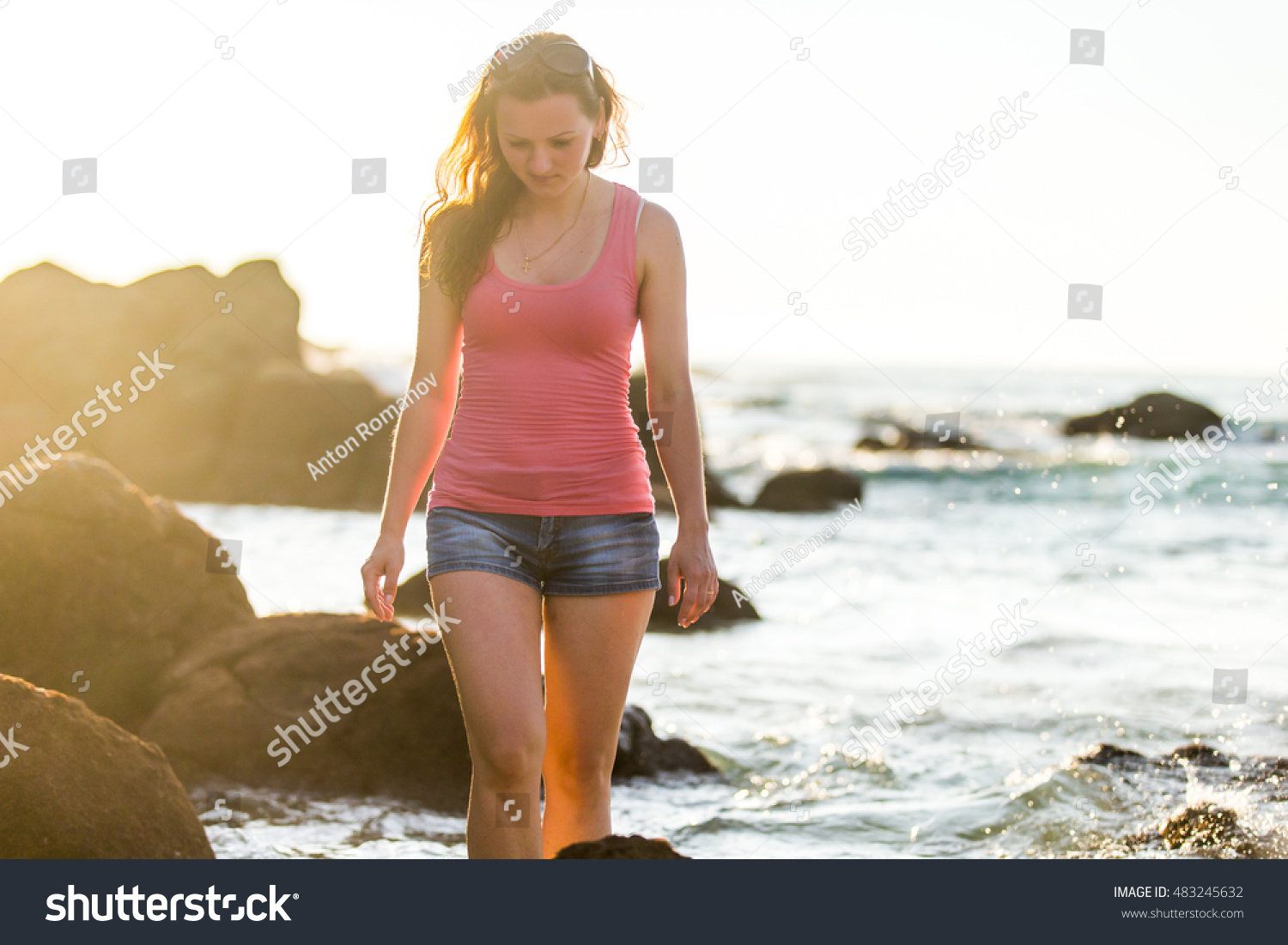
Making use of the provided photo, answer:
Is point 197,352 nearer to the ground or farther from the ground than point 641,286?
farther from the ground

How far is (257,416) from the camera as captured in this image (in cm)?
1623

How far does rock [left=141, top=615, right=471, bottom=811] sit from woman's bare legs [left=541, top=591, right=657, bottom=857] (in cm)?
207

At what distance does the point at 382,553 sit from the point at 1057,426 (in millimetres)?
31581

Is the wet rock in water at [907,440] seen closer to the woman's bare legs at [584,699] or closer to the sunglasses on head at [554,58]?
the woman's bare legs at [584,699]

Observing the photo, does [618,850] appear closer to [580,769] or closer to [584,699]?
[580,769]

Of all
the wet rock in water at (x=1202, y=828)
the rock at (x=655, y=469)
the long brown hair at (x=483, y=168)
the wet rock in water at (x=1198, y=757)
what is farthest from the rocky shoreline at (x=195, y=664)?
the wet rock in water at (x=1198, y=757)

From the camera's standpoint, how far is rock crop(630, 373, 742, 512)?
11.5m

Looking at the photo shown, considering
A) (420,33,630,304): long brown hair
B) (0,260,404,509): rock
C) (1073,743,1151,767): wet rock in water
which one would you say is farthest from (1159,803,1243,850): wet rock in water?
(0,260,404,509): rock

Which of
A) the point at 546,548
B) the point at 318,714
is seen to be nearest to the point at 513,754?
the point at 546,548

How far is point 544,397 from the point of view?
8.47 ft

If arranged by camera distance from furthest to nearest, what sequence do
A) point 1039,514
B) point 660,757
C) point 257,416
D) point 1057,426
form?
point 1057,426 < point 1039,514 < point 257,416 < point 660,757
